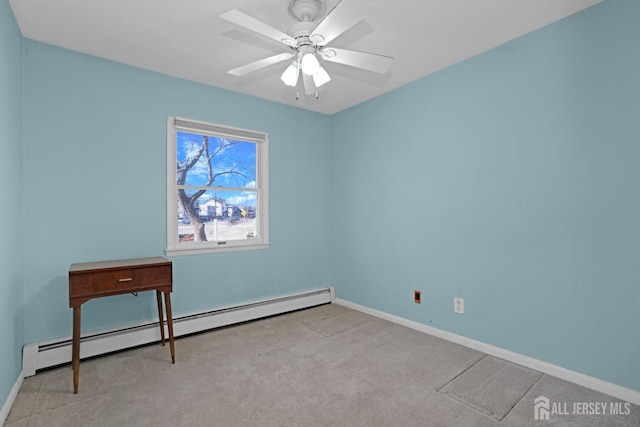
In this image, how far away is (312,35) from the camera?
1750 mm

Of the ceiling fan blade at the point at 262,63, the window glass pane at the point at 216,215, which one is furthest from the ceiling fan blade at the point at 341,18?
the window glass pane at the point at 216,215

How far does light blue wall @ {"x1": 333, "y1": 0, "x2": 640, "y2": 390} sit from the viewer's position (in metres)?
1.97

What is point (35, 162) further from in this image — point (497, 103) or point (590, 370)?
point (590, 370)

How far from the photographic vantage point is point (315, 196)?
4016 mm

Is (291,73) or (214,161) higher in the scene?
(291,73)

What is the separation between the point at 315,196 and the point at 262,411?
2566mm

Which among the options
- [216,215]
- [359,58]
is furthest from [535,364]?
[216,215]

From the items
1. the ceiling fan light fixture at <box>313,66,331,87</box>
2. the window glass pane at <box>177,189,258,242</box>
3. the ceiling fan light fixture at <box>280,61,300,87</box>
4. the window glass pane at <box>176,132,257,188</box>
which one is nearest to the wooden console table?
the window glass pane at <box>177,189,258,242</box>

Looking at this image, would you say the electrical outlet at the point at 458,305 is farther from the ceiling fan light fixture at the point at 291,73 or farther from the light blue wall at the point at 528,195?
the ceiling fan light fixture at the point at 291,73

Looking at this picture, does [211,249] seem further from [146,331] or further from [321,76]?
[321,76]

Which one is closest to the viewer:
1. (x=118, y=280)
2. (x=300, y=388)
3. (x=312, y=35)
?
(x=312, y=35)

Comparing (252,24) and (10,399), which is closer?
(252,24)

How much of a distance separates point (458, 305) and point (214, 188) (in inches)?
102

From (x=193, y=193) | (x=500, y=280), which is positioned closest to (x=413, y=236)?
(x=500, y=280)
